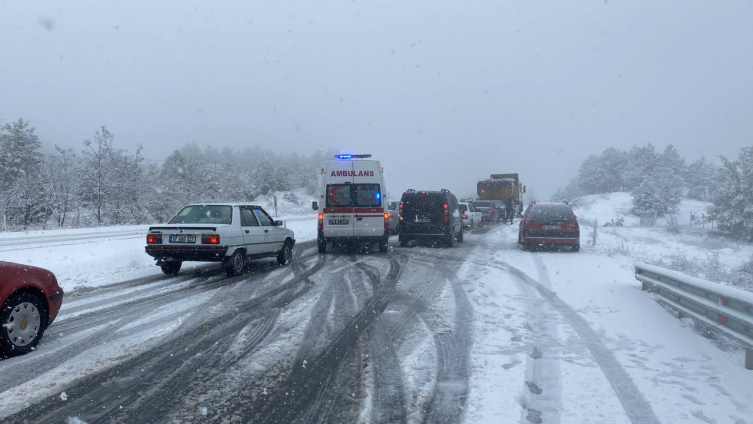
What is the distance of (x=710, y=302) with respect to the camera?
5195mm

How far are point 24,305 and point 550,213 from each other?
1378cm

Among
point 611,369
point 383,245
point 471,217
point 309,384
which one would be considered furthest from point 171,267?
point 471,217

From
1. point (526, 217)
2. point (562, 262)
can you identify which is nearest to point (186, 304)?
point (562, 262)

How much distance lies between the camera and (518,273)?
1064cm

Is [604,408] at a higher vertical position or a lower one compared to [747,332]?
lower

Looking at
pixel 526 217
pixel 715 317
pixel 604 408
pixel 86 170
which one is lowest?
pixel 604 408

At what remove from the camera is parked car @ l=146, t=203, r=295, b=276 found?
9.78m

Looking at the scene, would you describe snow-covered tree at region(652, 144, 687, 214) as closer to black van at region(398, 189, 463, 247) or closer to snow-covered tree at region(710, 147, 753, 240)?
snow-covered tree at region(710, 147, 753, 240)

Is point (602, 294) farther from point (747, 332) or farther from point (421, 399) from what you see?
point (421, 399)

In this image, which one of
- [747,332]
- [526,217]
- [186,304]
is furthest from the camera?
[526,217]

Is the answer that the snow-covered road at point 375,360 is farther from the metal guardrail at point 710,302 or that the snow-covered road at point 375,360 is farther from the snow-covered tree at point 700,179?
the snow-covered tree at point 700,179

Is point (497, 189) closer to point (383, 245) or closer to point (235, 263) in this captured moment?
point (383, 245)

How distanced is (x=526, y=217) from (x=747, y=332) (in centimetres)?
1097

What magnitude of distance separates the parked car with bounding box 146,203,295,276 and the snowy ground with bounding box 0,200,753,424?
113 cm
